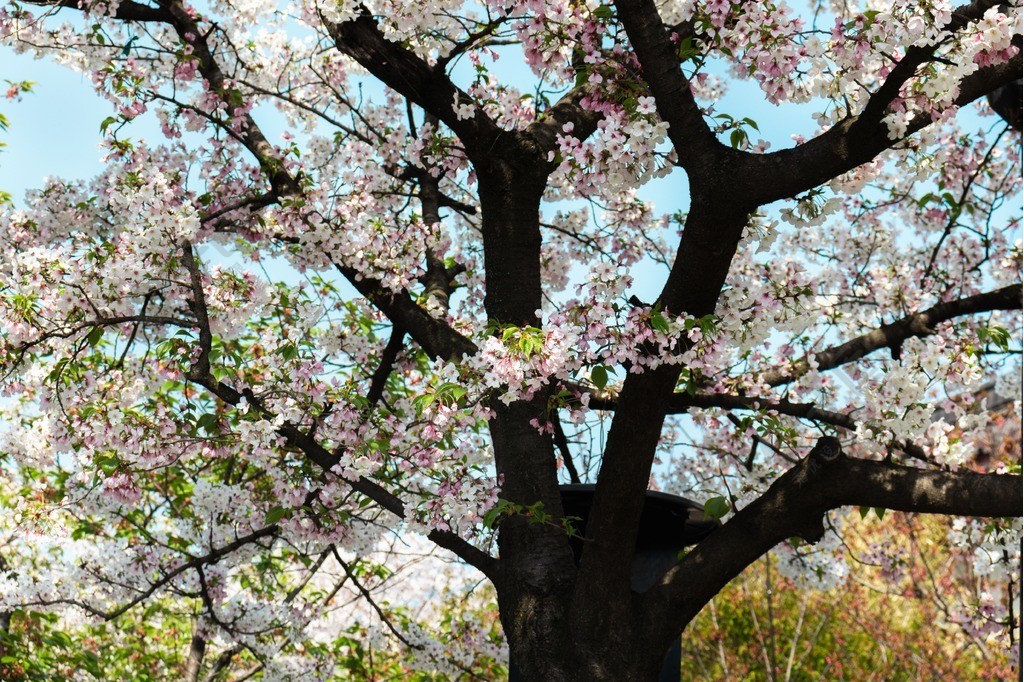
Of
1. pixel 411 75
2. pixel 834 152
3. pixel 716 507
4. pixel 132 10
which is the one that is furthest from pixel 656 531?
pixel 132 10

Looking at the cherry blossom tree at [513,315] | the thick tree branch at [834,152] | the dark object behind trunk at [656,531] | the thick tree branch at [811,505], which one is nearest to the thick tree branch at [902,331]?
the cherry blossom tree at [513,315]

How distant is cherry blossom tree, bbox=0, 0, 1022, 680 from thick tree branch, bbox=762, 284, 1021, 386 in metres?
0.02

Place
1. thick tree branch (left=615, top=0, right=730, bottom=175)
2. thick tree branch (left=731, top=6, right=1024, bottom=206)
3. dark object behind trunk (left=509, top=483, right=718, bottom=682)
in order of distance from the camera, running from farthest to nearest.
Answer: dark object behind trunk (left=509, top=483, right=718, bottom=682)
thick tree branch (left=615, top=0, right=730, bottom=175)
thick tree branch (left=731, top=6, right=1024, bottom=206)

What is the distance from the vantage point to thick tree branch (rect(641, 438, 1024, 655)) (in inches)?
117

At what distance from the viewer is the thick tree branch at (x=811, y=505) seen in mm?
2979

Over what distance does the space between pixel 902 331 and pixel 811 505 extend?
178 cm

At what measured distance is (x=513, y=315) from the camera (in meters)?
3.88

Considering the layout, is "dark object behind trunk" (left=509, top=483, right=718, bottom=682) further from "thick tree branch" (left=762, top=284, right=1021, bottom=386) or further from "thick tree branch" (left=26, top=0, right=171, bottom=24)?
"thick tree branch" (left=26, top=0, right=171, bottom=24)

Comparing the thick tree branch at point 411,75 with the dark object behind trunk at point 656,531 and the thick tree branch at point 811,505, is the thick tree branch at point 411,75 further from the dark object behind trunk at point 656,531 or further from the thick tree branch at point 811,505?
the thick tree branch at point 811,505

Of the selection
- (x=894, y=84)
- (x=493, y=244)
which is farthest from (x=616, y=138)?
(x=493, y=244)

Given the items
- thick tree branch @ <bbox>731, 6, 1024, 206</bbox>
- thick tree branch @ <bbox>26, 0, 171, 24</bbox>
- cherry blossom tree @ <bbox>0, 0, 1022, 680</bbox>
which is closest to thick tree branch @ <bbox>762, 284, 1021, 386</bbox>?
cherry blossom tree @ <bbox>0, 0, 1022, 680</bbox>

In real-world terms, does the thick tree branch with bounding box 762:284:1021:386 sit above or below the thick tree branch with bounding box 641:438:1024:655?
above

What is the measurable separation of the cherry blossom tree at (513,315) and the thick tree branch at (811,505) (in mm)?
10

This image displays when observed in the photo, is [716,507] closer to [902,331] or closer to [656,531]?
[656,531]
